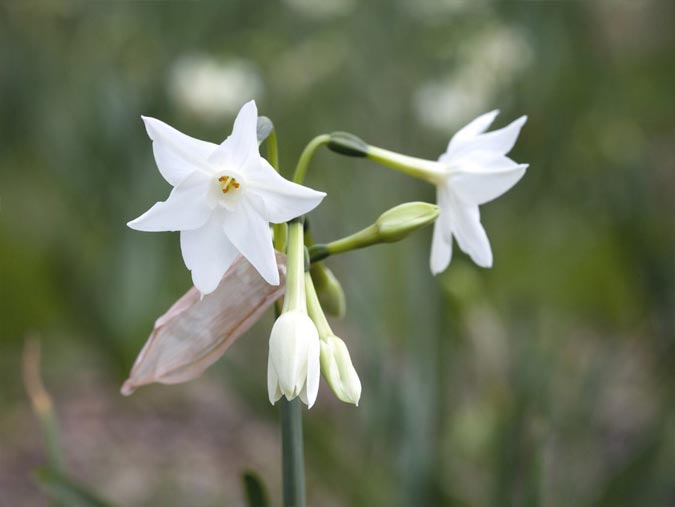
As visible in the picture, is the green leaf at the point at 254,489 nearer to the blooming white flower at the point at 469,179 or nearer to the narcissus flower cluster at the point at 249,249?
the narcissus flower cluster at the point at 249,249

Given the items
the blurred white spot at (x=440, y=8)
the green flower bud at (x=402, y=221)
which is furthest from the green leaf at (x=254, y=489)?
the blurred white spot at (x=440, y=8)

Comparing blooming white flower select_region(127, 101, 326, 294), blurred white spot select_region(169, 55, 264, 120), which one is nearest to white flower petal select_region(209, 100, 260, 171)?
blooming white flower select_region(127, 101, 326, 294)

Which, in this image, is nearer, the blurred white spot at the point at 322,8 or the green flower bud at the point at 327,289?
the green flower bud at the point at 327,289

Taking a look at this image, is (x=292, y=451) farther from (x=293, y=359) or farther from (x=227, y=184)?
(x=227, y=184)

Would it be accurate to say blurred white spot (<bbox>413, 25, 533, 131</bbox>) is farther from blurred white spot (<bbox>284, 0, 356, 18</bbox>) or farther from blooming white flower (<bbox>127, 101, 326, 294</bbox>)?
blooming white flower (<bbox>127, 101, 326, 294</bbox>)

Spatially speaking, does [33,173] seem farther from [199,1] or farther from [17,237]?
[199,1]

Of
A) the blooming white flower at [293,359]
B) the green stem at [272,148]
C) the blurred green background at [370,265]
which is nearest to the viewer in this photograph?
the blooming white flower at [293,359]

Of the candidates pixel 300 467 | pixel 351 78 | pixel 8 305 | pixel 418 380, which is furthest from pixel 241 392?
pixel 351 78

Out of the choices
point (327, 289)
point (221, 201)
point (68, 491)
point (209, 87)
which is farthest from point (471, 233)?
point (209, 87)
